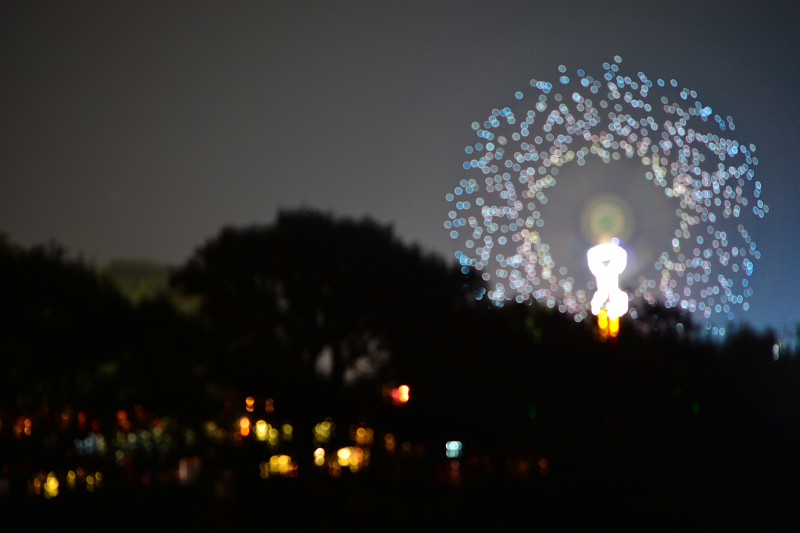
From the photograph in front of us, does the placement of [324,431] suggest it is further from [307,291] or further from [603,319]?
[603,319]

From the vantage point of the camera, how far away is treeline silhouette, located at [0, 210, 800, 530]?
1803 cm

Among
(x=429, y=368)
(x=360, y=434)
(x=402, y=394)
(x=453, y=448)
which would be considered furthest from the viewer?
(x=360, y=434)

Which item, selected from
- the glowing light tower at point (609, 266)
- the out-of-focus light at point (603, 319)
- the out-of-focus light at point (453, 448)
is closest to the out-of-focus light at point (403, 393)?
the out-of-focus light at point (453, 448)

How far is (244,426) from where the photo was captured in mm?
37219

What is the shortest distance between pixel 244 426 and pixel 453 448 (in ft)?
50.6

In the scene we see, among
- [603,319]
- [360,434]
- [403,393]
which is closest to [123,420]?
[360,434]

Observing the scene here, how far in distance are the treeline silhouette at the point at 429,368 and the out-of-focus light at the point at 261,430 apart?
1.40 meters

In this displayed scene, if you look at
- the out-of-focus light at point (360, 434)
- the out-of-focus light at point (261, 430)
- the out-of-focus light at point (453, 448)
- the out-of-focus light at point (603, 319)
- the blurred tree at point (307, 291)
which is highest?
the blurred tree at point (307, 291)

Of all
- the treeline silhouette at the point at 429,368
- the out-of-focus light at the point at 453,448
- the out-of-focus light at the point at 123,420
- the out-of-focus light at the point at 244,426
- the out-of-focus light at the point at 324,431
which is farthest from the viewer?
the out-of-focus light at the point at 244,426

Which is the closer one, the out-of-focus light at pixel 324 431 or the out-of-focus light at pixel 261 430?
the out-of-focus light at pixel 324 431

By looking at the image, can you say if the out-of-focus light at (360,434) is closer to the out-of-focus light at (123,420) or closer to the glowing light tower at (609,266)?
the out-of-focus light at (123,420)

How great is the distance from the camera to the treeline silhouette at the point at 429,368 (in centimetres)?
1803

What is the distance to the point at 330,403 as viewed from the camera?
1425 inches

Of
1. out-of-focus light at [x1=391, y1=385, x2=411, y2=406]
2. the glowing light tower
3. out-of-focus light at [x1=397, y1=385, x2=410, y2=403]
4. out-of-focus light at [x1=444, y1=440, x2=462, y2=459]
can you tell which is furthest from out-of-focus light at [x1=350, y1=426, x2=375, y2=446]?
the glowing light tower
